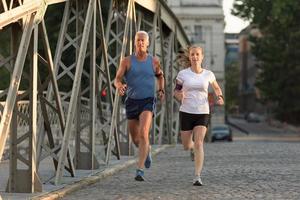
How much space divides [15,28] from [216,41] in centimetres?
7276

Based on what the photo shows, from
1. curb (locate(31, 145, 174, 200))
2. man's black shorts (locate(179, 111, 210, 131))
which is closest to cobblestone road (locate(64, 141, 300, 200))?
curb (locate(31, 145, 174, 200))

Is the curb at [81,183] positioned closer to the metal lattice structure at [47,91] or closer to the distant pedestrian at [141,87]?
the metal lattice structure at [47,91]

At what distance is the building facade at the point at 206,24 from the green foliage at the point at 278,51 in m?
15.9

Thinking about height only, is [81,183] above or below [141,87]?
below

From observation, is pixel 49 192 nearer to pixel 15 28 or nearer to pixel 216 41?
pixel 15 28

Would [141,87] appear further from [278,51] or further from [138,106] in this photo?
[278,51]

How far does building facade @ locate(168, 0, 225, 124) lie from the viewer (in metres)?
78.8

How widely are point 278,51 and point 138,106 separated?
4889 cm

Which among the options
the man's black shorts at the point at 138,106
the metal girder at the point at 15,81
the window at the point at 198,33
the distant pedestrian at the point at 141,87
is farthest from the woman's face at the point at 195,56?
the window at the point at 198,33

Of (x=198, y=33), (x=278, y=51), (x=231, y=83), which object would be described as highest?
(x=198, y=33)

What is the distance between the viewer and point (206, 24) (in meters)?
79.6

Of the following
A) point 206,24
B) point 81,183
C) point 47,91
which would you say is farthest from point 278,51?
point 81,183

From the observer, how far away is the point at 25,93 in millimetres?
8477

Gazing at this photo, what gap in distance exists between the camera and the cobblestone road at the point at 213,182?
862 cm
